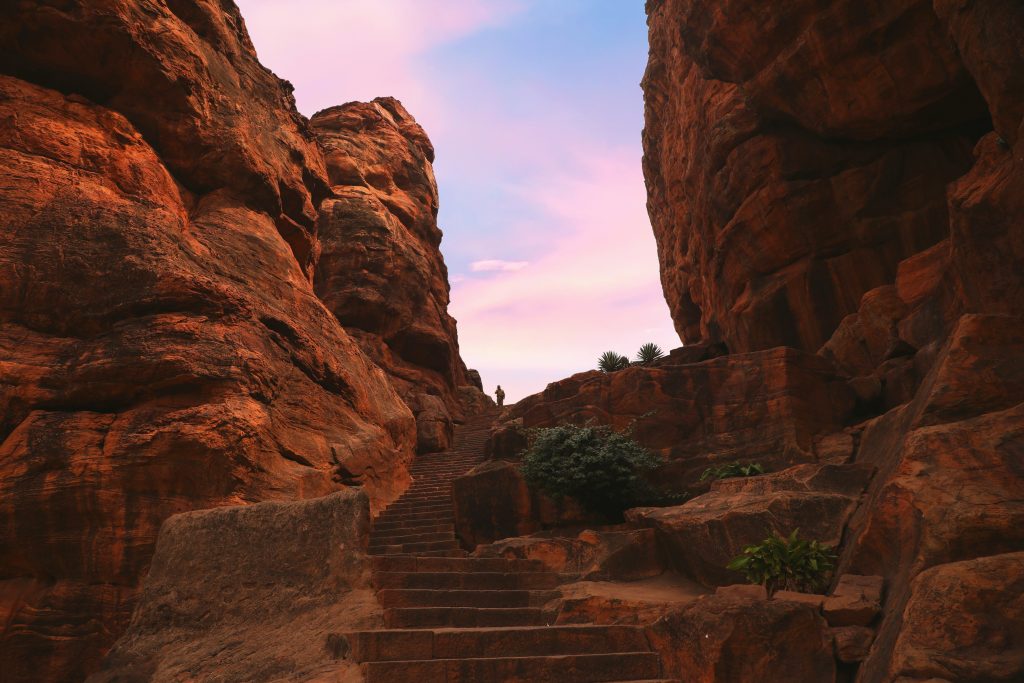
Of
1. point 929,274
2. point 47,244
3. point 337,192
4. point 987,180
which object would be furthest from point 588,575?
point 337,192

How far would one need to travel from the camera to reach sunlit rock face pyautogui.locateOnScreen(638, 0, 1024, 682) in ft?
18.7

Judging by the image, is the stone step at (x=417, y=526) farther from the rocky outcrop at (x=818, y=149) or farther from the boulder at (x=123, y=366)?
the rocky outcrop at (x=818, y=149)

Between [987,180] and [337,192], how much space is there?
26.8 metres

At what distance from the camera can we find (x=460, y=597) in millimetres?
7938

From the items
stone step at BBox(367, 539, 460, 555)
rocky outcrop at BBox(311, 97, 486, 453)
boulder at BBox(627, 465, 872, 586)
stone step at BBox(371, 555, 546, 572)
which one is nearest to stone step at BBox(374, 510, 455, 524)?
stone step at BBox(367, 539, 460, 555)

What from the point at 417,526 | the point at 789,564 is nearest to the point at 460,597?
the point at 789,564

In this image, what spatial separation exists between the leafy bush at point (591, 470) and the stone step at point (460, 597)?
3.83m

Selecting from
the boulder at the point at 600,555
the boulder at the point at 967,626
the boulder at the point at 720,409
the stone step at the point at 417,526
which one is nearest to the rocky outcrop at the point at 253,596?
the boulder at the point at 600,555

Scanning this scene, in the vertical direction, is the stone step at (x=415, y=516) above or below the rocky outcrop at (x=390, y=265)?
below

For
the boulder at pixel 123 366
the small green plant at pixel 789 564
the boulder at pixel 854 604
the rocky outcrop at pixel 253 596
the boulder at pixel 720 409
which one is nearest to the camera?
the boulder at pixel 854 604

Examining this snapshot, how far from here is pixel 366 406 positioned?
1623 cm

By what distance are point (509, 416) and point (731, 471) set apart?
10043 mm

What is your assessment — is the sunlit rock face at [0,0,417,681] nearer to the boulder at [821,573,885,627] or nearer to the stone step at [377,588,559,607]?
the stone step at [377,588,559,607]

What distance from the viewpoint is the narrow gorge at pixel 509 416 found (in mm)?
6328
